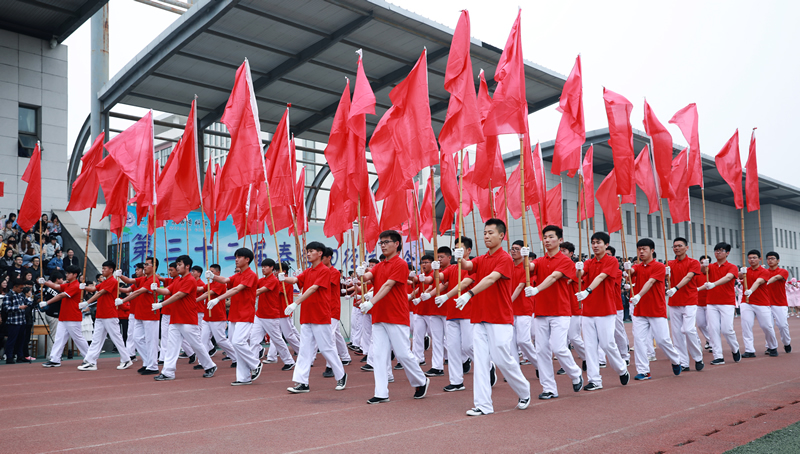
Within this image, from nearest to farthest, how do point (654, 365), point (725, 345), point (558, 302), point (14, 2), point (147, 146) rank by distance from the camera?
point (558, 302), point (654, 365), point (147, 146), point (725, 345), point (14, 2)

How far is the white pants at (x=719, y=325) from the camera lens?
1165 centimetres

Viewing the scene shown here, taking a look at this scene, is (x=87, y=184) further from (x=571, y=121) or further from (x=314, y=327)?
(x=571, y=121)

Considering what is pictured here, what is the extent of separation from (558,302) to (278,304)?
5655 mm

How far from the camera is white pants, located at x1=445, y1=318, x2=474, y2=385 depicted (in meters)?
8.62

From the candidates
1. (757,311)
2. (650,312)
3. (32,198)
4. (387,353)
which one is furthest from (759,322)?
(32,198)

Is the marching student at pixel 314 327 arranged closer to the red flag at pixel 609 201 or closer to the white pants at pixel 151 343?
the white pants at pixel 151 343

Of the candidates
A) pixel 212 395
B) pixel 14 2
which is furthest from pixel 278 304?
pixel 14 2

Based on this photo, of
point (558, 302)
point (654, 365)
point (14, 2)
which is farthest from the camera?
point (14, 2)

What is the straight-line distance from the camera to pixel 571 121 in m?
10.9

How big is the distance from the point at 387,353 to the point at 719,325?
24.2 ft

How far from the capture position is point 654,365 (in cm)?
1138

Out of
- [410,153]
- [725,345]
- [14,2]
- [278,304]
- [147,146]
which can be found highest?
[14,2]

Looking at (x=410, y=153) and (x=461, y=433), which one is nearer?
(x=461, y=433)

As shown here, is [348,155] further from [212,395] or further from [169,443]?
[169,443]
